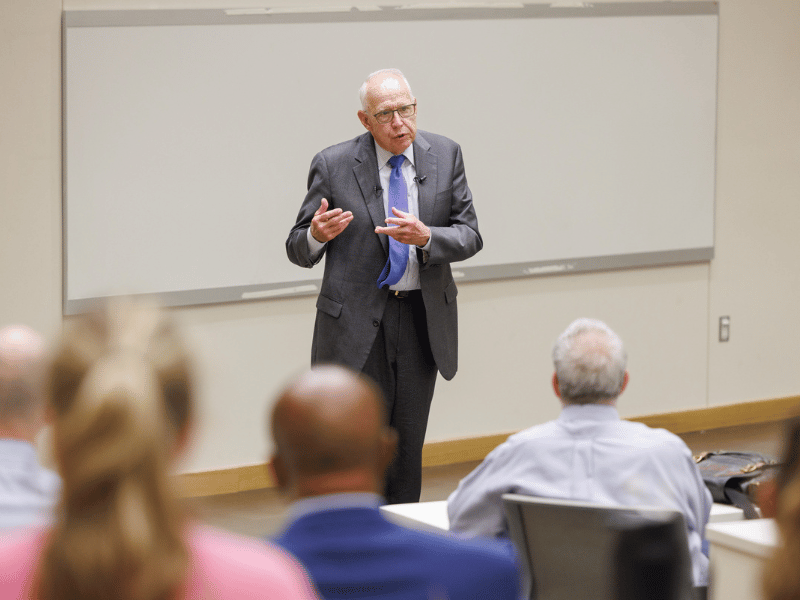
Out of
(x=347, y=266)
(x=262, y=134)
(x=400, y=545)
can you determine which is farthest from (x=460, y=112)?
(x=400, y=545)

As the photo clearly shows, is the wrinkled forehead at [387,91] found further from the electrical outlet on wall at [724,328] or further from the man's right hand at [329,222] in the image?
the electrical outlet on wall at [724,328]

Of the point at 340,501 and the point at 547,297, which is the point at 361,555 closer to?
the point at 340,501

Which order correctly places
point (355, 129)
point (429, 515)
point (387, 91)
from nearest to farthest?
point (429, 515)
point (387, 91)
point (355, 129)

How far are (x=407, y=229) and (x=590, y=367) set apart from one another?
1236mm

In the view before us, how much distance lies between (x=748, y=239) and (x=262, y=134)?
3.26 metres

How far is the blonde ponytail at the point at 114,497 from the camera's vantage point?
912mm

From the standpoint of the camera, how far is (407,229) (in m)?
3.41

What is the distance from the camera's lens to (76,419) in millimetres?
925

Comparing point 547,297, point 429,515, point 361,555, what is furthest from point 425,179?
point 547,297

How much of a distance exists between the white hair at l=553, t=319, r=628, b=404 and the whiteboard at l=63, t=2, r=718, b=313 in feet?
7.80

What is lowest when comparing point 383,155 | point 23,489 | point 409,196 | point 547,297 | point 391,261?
point 23,489

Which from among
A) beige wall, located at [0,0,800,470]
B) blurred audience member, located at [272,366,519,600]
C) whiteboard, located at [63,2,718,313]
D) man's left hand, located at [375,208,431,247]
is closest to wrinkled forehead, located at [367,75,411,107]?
man's left hand, located at [375,208,431,247]

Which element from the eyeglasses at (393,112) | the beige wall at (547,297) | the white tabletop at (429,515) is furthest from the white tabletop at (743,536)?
the beige wall at (547,297)

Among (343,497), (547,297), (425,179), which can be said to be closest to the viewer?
(343,497)
